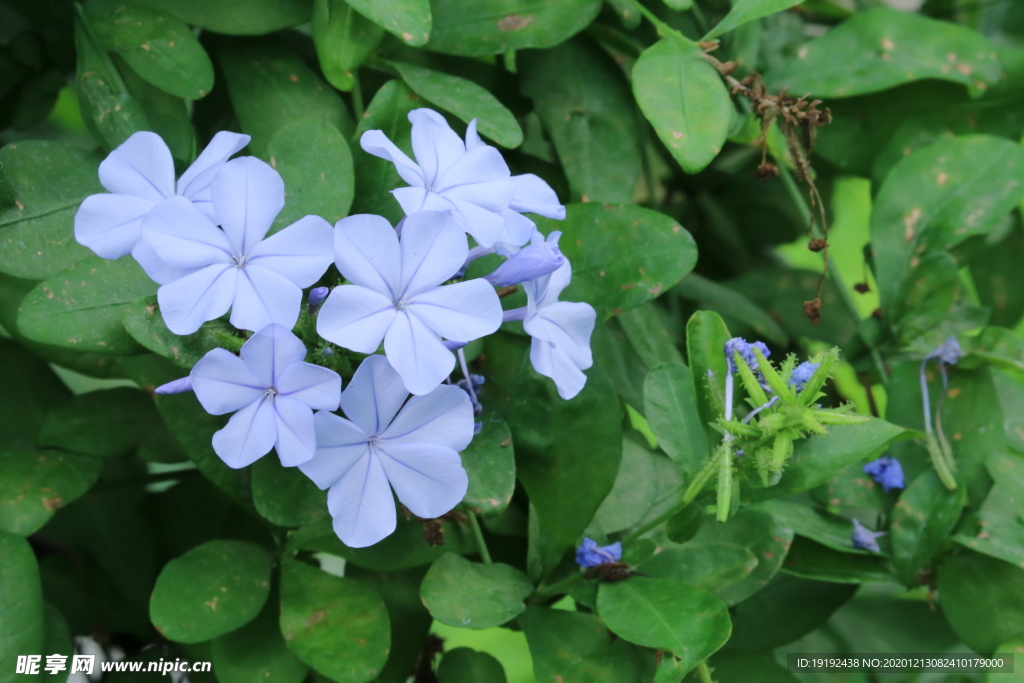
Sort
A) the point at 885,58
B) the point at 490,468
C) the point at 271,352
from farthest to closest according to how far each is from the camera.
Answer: the point at 885,58
the point at 490,468
the point at 271,352

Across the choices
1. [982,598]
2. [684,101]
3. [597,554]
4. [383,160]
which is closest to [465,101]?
[383,160]

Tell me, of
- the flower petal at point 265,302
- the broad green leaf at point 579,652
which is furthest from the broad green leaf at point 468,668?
the flower petal at point 265,302

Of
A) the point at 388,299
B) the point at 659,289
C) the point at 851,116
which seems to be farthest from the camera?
the point at 851,116

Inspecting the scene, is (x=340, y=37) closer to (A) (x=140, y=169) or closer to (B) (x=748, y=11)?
(A) (x=140, y=169)

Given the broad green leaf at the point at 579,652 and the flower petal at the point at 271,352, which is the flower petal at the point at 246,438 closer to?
the flower petal at the point at 271,352

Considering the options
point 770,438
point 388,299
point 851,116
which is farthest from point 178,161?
point 851,116

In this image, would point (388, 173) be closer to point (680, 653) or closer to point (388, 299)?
point (388, 299)

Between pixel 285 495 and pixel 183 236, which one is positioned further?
pixel 285 495

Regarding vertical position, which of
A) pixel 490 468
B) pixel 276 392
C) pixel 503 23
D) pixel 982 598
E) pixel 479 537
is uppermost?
pixel 503 23
